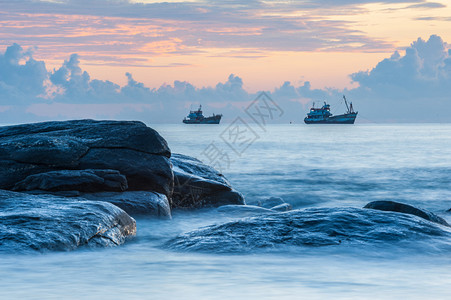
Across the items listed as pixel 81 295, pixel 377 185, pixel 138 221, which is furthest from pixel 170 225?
pixel 377 185

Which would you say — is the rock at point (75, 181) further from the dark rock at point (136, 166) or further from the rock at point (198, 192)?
the rock at point (198, 192)

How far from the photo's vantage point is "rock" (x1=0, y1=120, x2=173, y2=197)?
11.8 m

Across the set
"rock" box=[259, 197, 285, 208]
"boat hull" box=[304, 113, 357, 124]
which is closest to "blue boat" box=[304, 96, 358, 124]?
"boat hull" box=[304, 113, 357, 124]

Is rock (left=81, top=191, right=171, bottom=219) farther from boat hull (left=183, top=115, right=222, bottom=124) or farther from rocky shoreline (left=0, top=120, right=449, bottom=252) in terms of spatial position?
boat hull (left=183, top=115, right=222, bottom=124)

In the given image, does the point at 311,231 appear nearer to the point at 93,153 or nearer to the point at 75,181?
the point at 75,181

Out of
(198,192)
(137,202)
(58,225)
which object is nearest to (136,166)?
(137,202)

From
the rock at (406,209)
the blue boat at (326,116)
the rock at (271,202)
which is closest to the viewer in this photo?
the rock at (406,209)

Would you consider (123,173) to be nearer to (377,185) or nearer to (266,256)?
(266,256)

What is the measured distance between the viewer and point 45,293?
20.5ft

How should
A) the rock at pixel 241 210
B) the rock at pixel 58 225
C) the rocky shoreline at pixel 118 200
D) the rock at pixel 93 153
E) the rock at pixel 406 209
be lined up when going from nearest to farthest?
the rock at pixel 58 225, the rocky shoreline at pixel 118 200, the rock at pixel 406 209, the rock at pixel 93 153, the rock at pixel 241 210

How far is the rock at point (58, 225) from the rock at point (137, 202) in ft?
5.35

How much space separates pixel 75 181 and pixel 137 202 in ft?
A: 4.44

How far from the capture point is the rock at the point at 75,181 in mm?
10961

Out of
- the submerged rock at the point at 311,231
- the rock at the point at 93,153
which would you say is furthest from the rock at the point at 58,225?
the rock at the point at 93,153
